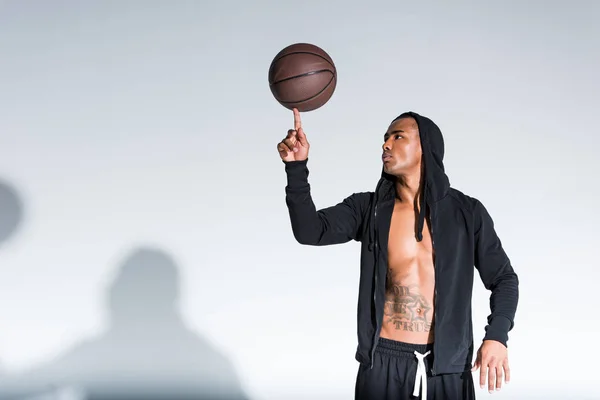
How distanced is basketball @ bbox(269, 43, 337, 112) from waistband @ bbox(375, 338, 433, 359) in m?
0.86

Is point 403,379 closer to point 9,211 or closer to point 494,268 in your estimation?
point 494,268

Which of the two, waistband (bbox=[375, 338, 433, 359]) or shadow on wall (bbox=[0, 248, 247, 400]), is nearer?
waistband (bbox=[375, 338, 433, 359])

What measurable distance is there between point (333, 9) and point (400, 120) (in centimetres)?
260

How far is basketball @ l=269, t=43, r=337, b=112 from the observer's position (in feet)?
8.61

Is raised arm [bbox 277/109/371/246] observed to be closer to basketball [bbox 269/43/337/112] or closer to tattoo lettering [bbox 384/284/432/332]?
basketball [bbox 269/43/337/112]

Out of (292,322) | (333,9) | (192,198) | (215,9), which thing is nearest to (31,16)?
(215,9)

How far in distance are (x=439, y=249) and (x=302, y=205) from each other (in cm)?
49

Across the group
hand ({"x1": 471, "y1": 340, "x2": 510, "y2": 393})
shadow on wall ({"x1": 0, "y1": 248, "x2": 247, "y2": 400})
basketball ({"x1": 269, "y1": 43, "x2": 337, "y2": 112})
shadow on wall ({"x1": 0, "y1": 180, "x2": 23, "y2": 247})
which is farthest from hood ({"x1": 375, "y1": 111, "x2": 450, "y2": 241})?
shadow on wall ({"x1": 0, "y1": 180, "x2": 23, "y2": 247})

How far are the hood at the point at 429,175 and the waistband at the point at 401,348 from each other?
36 centimetres

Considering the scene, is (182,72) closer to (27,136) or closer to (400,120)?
(27,136)

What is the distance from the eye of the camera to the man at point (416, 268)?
8.02 feet

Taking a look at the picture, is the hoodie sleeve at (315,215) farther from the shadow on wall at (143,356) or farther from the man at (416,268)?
the shadow on wall at (143,356)

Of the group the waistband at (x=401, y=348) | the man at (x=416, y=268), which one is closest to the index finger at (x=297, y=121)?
the man at (x=416, y=268)

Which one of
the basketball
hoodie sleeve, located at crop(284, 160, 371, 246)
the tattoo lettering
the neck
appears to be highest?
the basketball
